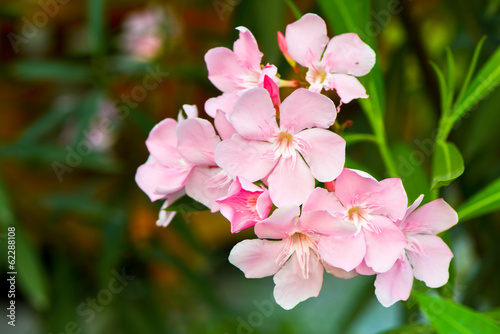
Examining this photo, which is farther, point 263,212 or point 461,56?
point 461,56

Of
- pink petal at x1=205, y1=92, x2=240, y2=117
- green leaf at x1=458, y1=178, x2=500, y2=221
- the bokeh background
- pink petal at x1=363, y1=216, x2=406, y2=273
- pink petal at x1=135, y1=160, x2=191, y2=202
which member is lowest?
the bokeh background

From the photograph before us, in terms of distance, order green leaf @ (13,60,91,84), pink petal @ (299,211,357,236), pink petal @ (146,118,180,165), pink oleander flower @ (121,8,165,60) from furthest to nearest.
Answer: pink oleander flower @ (121,8,165,60)
green leaf @ (13,60,91,84)
pink petal @ (146,118,180,165)
pink petal @ (299,211,357,236)

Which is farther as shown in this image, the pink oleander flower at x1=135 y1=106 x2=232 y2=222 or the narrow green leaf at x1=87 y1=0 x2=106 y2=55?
the narrow green leaf at x1=87 y1=0 x2=106 y2=55

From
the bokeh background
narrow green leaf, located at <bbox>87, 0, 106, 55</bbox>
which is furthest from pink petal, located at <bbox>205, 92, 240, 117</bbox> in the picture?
narrow green leaf, located at <bbox>87, 0, 106, 55</bbox>

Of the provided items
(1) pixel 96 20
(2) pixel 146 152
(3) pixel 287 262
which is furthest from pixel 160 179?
(2) pixel 146 152

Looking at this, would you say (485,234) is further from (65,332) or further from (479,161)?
(65,332)

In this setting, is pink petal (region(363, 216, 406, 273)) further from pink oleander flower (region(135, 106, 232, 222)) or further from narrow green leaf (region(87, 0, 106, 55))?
narrow green leaf (region(87, 0, 106, 55))

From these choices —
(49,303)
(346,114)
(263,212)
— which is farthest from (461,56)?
(49,303)
